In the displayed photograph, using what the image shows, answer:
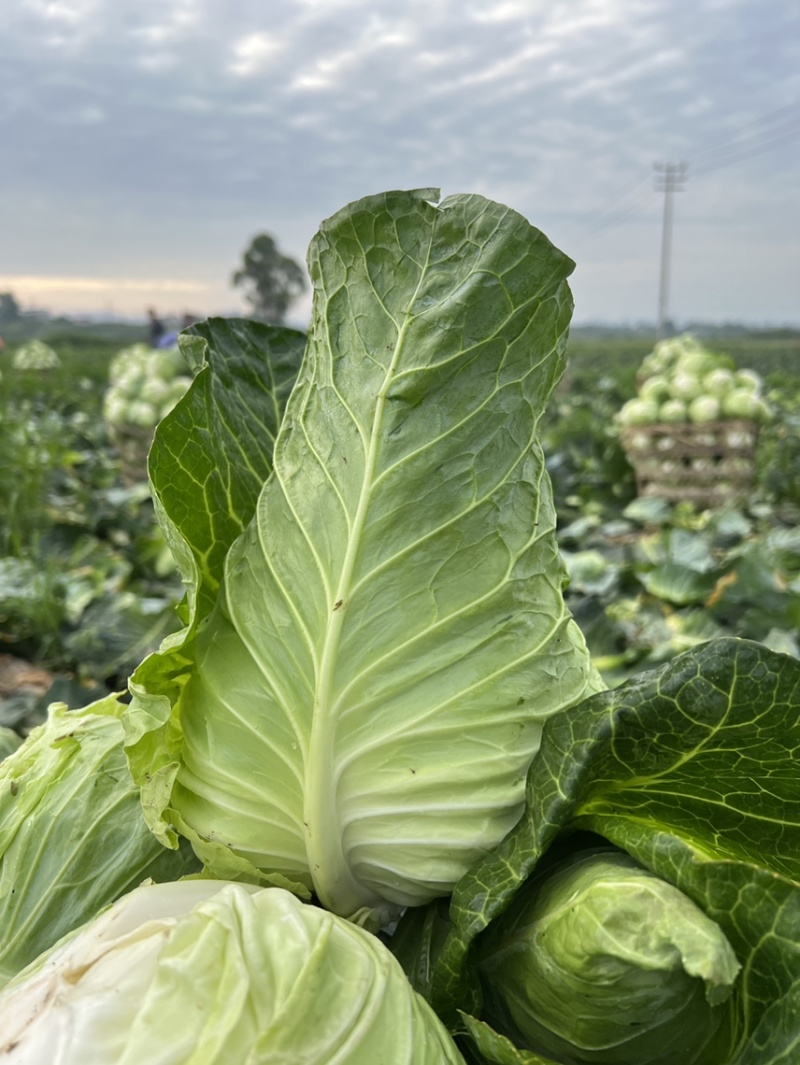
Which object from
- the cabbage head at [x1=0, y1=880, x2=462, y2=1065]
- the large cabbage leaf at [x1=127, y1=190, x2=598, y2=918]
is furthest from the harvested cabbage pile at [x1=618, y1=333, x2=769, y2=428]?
the cabbage head at [x1=0, y1=880, x2=462, y2=1065]

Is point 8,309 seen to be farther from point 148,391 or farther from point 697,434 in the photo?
point 697,434

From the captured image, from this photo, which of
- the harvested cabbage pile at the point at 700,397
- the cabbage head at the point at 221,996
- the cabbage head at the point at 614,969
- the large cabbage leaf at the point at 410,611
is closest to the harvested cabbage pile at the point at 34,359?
the harvested cabbage pile at the point at 700,397

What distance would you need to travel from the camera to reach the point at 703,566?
4.22 metres

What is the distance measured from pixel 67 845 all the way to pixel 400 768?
56 centimetres

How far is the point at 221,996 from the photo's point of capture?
84 cm

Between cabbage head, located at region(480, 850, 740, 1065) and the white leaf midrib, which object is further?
the white leaf midrib

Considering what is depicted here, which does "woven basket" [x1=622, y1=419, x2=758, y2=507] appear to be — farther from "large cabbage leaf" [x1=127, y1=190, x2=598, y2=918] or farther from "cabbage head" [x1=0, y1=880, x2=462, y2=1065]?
"cabbage head" [x1=0, y1=880, x2=462, y2=1065]

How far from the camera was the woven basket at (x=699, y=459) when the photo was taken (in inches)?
228

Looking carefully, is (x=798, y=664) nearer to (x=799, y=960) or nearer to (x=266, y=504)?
(x=799, y=960)

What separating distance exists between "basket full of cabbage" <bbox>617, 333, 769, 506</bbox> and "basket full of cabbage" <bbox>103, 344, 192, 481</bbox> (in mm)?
3502

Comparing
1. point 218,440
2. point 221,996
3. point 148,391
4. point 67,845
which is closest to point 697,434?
point 148,391

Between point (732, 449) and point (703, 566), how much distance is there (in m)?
1.91

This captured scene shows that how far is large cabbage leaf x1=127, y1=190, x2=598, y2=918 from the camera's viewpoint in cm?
109

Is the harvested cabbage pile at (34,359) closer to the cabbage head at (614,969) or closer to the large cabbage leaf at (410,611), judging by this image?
the large cabbage leaf at (410,611)
